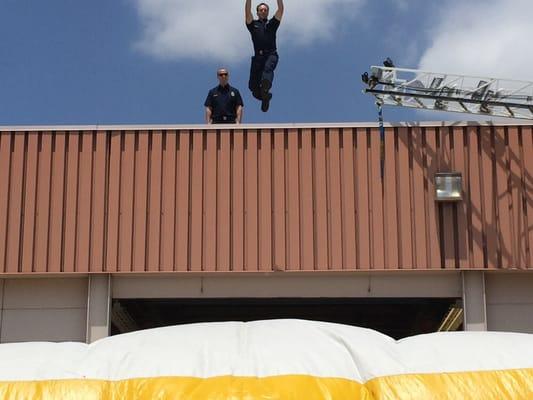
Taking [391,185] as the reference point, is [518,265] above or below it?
below

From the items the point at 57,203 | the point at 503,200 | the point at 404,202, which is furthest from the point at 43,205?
the point at 503,200

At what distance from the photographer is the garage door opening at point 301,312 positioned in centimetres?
1546

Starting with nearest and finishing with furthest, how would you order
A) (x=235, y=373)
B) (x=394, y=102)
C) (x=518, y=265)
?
(x=235, y=373)
(x=518, y=265)
(x=394, y=102)

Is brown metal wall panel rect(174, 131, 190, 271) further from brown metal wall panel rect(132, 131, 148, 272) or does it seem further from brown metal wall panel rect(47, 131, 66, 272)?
brown metal wall panel rect(47, 131, 66, 272)

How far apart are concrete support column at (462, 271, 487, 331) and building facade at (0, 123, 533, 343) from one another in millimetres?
18

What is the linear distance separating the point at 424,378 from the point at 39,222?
29.8 ft

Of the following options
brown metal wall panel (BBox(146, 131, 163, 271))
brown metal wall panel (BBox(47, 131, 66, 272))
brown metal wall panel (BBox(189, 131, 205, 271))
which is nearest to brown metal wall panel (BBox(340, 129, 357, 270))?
brown metal wall panel (BBox(189, 131, 205, 271))

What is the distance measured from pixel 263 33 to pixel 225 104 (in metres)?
1.44

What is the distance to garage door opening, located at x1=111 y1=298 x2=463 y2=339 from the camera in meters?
15.5

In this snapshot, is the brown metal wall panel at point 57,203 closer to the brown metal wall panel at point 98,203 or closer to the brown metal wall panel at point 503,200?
the brown metal wall panel at point 98,203

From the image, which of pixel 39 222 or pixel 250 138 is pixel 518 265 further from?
pixel 39 222

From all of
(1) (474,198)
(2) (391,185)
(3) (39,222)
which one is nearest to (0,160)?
(3) (39,222)

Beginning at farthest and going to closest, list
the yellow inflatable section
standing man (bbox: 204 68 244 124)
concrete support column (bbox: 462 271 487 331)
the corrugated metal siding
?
standing man (bbox: 204 68 244 124) → the corrugated metal siding → concrete support column (bbox: 462 271 487 331) → the yellow inflatable section

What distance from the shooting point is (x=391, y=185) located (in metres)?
13.0
